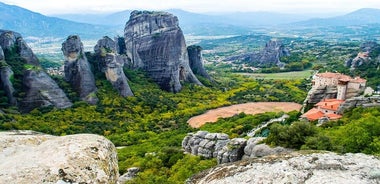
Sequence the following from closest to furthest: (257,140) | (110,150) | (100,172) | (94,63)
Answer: (100,172)
(110,150)
(257,140)
(94,63)

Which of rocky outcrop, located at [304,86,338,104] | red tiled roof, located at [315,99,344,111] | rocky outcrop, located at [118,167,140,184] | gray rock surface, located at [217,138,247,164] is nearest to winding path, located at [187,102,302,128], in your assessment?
rocky outcrop, located at [304,86,338,104]

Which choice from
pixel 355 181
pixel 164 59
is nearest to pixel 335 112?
pixel 355 181

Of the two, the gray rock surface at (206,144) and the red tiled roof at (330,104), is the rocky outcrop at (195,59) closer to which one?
the red tiled roof at (330,104)

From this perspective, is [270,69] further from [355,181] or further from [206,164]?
[355,181]

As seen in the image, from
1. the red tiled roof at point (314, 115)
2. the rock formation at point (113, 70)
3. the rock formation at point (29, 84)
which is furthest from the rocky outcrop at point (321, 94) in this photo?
the rock formation at point (29, 84)

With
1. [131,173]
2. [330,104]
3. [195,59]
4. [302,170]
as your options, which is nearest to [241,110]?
[330,104]

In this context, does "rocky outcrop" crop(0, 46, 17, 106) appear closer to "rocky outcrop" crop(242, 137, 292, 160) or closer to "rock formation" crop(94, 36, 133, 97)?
"rock formation" crop(94, 36, 133, 97)
